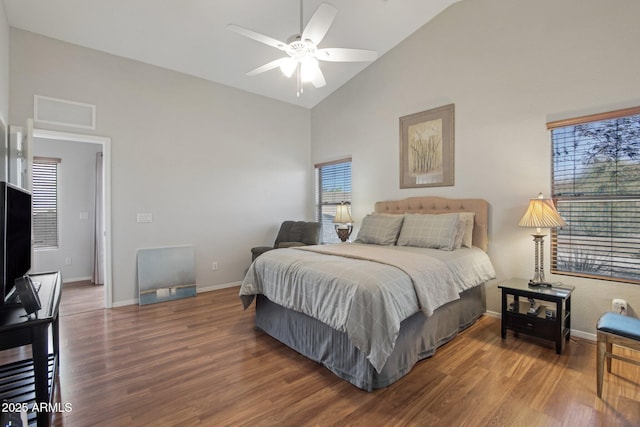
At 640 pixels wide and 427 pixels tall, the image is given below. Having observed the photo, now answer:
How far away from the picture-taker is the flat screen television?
1.48m

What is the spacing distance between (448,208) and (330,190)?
7.76ft

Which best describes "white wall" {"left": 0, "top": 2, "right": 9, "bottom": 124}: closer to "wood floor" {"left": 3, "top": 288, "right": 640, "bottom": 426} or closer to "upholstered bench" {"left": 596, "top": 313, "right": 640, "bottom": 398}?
"wood floor" {"left": 3, "top": 288, "right": 640, "bottom": 426}

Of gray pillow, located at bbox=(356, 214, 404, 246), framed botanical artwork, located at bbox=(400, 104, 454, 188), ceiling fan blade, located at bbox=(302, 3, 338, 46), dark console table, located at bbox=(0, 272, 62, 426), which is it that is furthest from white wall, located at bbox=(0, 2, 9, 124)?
framed botanical artwork, located at bbox=(400, 104, 454, 188)

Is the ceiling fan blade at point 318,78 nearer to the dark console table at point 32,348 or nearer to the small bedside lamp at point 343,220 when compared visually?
the small bedside lamp at point 343,220

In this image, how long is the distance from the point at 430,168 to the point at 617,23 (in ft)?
6.82

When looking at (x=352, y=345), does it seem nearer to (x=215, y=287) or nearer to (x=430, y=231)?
(x=430, y=231)

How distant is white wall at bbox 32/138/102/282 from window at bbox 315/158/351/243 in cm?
412

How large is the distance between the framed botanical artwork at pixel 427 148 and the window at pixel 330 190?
1.15 metres

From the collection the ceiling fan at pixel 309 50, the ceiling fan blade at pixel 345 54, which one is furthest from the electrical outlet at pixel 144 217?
the ceiling fan blade at pixel 345 54

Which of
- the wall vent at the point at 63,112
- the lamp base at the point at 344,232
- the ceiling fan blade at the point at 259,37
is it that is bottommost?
the lamp base at the point at 344,232

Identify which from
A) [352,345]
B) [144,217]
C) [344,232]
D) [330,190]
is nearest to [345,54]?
[352,345]

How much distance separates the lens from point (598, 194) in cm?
277

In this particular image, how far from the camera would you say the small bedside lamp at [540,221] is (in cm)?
268

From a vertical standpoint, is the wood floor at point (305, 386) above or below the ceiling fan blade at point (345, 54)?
below
